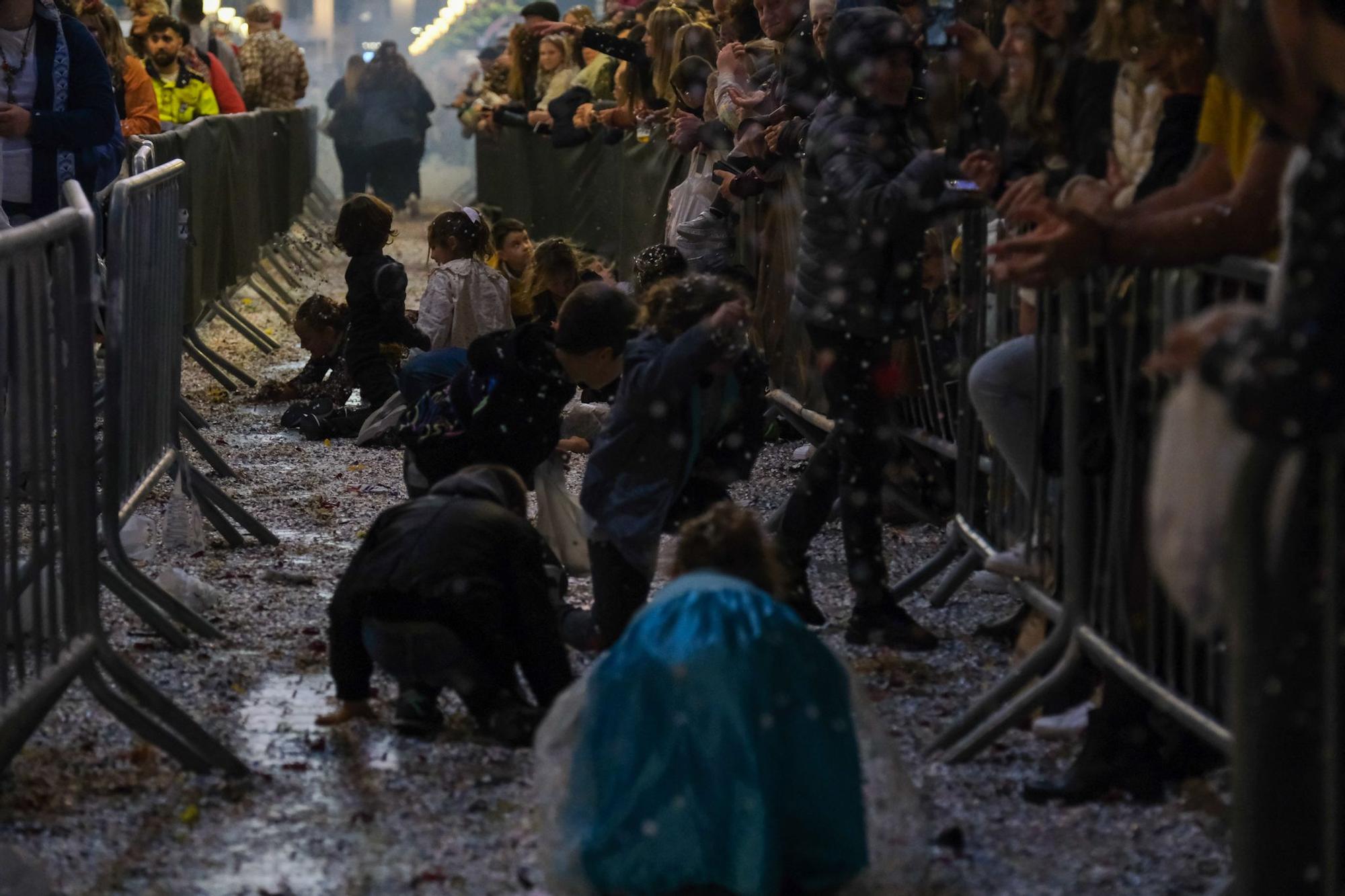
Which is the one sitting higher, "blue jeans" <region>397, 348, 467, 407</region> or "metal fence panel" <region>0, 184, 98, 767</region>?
"metal fence panel" <region>0, 184, 98, 767</region>

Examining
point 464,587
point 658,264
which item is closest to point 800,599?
point 464,587

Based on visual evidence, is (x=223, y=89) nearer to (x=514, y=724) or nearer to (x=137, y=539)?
(x=137, y=539)

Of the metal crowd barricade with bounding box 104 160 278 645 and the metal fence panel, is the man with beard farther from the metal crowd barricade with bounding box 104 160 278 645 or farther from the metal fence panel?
the metal fence panel

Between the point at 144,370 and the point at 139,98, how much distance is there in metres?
6.31

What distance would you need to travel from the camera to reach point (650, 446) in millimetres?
5590

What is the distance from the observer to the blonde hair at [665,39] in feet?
38.6

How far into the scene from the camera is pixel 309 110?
26.1 m

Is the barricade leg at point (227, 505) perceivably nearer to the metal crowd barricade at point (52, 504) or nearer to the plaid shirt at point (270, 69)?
the metal crowd barricade at point (52, 504)

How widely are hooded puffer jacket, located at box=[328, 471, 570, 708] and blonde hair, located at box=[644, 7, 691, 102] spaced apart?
7009 millimetres

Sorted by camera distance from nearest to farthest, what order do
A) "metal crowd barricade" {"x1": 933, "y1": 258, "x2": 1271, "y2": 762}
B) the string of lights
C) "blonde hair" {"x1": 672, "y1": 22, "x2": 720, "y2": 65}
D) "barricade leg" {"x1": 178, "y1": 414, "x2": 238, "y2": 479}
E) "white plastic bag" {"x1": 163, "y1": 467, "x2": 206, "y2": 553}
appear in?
"metal crowd barricade" {"x1": 933, "y1": 258, "x2": 1271, "y2": 762} → "white plastic bag" {"x1": 163, "y1": 467, "x2": 206, "y2": 553} → "barricade leg" {"x1": 178, "y1": 414, "x2": 238, "y2": 479} → "blonde hair" {"x1": 672, "y1": 22, "x2": 720, "y2": 65} → the string of lights

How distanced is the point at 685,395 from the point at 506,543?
76cm

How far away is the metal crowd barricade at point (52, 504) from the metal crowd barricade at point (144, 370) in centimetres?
73

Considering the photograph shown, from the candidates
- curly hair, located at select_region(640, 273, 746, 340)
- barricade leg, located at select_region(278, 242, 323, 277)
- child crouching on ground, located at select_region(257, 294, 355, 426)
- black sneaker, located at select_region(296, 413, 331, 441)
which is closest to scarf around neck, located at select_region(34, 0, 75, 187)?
black sneaker, located at select_region(296, 413, 331, 441)

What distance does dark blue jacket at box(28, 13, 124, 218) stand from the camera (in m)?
8.26
